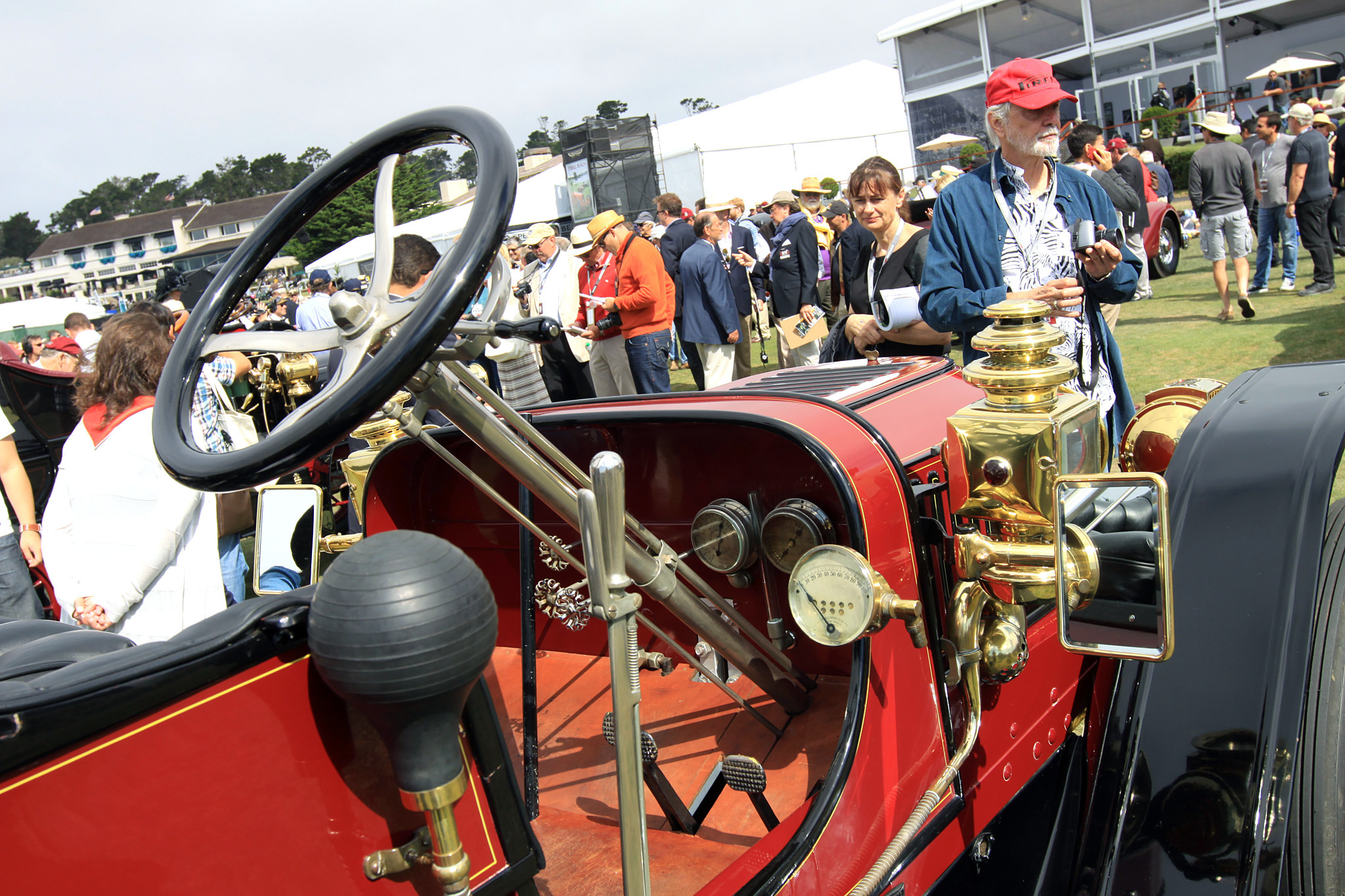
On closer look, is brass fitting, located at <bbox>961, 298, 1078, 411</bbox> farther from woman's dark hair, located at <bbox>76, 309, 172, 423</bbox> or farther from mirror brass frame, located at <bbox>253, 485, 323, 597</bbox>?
woman's dark hair, located at <bbox>76, 309, 172, 423</bbox>

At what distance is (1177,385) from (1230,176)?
7.31 metres

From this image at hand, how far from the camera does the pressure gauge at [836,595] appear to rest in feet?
4.44

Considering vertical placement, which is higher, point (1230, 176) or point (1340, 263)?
point (1230, 176)

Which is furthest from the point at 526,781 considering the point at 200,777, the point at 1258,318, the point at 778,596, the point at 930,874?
the point at 1258,318

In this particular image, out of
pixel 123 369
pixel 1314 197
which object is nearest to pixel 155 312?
pixel 123 369

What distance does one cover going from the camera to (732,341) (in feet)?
23.6

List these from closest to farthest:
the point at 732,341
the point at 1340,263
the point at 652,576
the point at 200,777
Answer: the point at 200,777
the point at 652,576
the point at 732,341
the point at 1340,263

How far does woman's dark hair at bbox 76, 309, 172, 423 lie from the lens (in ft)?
9.54

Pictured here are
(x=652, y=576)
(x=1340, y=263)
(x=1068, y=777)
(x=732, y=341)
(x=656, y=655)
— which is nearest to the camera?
(x=652, y=576)

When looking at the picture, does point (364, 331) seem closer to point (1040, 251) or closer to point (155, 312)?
point (1040, 251)

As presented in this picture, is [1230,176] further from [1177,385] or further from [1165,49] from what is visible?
[1165,49]

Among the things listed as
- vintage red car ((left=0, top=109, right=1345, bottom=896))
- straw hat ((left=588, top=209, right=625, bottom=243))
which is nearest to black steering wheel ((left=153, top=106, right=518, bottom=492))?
vintage red car ((left=0, top=109, right=1345, bottom=896))

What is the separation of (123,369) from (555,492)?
231 centimetres

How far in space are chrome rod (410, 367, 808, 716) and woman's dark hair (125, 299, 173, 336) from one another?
2.26 metres
